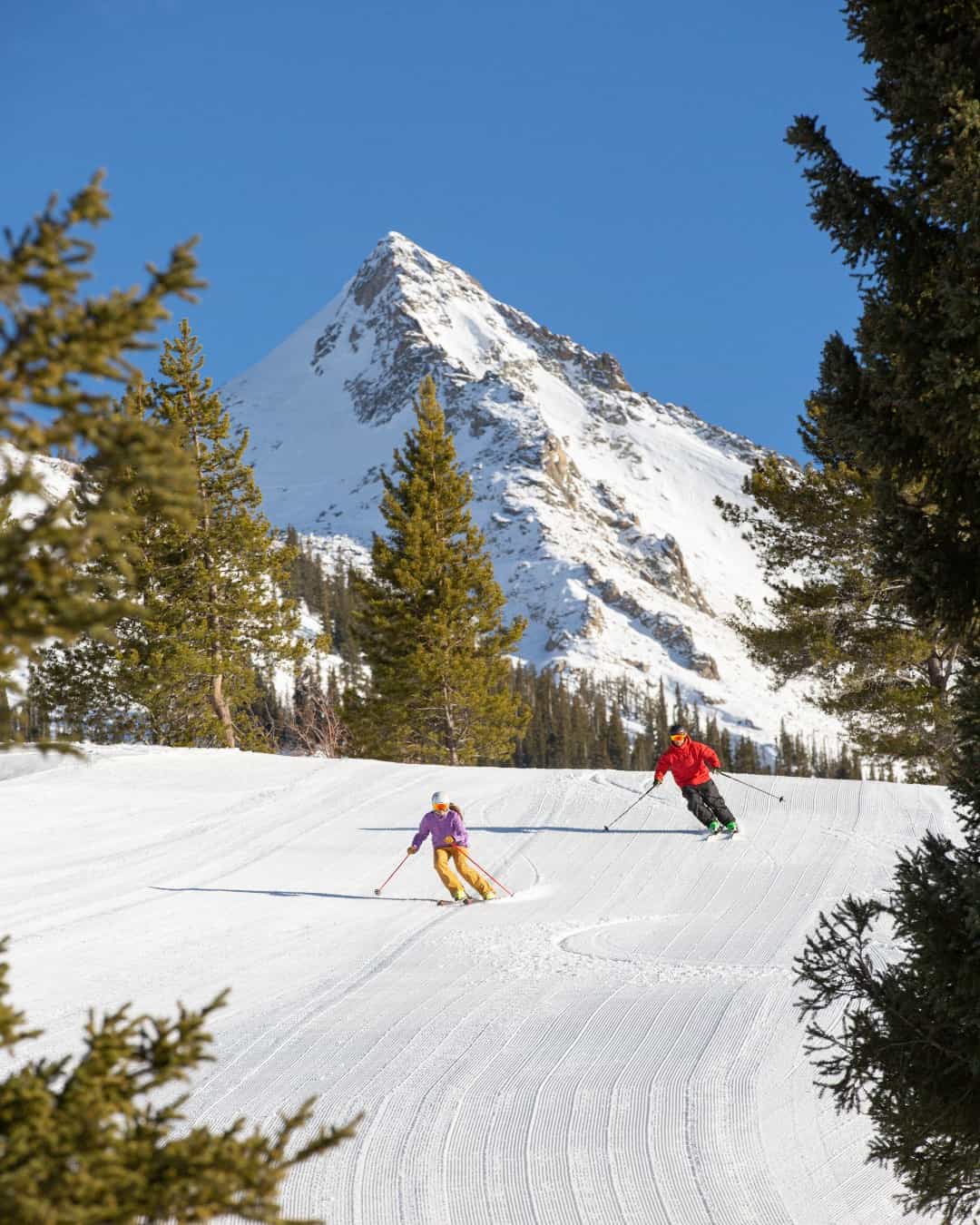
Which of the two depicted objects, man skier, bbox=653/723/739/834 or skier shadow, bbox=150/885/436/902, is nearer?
skier shadow, bbox=150/885/436/902

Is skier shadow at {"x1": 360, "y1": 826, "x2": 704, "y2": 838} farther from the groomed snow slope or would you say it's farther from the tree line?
the tree line

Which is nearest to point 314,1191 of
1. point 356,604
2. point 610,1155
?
point 610,1155

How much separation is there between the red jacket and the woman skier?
3395 millimetres

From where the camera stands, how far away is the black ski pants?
548 inches

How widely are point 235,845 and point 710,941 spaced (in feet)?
23.1

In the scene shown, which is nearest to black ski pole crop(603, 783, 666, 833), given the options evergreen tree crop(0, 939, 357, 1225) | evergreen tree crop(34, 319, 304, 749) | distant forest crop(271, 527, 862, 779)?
evergreen tree crop(34, 319, 304, 749)

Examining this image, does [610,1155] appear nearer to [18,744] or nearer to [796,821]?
[18,744]

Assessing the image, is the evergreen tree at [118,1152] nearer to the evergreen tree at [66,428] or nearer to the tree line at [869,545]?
the tree line at [869,545]

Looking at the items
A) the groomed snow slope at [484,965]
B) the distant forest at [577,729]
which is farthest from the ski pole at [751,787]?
the distant forest at [577,729]

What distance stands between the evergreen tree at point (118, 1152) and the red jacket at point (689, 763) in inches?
479

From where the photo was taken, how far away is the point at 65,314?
204 cm

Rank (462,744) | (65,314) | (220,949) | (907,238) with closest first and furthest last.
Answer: (65,314), (907,238), (220,949), (462,744)

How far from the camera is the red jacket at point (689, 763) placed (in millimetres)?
13930

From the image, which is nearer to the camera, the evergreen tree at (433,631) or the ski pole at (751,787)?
the ski pole at (751,787)
